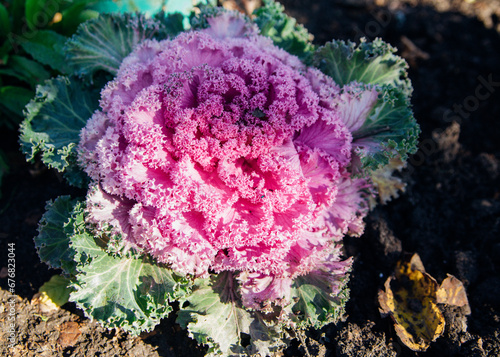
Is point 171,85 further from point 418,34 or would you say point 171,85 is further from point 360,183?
point 418,34

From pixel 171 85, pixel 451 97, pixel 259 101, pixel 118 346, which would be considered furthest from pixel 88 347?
pixel 451 97

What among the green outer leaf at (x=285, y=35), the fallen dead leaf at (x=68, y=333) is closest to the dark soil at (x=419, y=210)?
the fallen dead leaf at (x=68, y=333)

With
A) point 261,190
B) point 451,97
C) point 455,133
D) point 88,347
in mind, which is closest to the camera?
point 261,190

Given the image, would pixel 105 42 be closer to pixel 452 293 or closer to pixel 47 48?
pixel 47 48

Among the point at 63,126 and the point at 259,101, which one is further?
the point at 63,126

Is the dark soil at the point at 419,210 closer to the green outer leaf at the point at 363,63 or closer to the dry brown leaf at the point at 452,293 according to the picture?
the dry brown leaf at the point at 452,293

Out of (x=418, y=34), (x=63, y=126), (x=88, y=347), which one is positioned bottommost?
(x=88, y=347)

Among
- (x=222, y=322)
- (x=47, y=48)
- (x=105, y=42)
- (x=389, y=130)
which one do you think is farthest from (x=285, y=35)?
(x=222, y=322)
